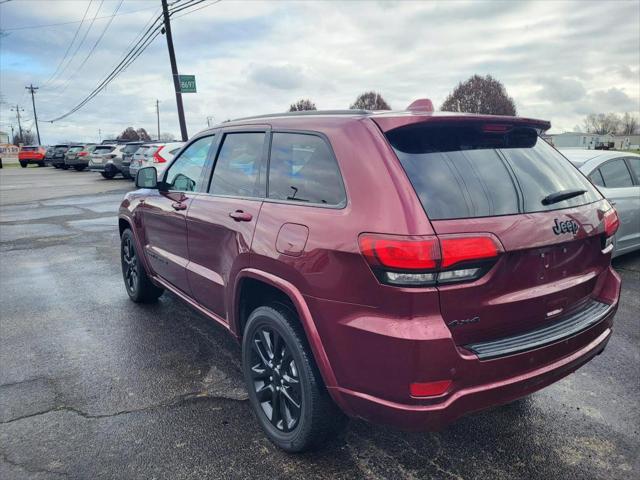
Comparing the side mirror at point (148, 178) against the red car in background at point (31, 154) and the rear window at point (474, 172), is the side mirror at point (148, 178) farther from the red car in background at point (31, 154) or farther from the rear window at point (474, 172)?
the red car in background at point (31, 154)

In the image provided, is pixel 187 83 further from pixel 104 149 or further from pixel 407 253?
pixel 407 253

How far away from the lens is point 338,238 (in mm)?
2203

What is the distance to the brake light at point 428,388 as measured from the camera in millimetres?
2023

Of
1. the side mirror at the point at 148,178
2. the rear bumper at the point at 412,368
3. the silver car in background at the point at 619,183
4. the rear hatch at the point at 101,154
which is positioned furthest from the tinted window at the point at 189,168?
the rear hatch at the point at 101,154

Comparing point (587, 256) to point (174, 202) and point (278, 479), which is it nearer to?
point (278, 479)

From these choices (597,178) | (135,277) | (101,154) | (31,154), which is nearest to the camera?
(135,277)

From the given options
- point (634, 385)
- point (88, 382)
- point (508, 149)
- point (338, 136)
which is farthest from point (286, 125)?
point (634, 385)

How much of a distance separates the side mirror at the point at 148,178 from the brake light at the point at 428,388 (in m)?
3.10

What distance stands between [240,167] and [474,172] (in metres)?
1.56

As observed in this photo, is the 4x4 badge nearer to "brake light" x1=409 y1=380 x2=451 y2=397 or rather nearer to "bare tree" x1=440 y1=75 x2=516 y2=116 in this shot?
"brake light" x1=409 y1=380 x2=451 y2=397

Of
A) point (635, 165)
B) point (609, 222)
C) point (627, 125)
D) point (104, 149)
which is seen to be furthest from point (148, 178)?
point (627, 125)

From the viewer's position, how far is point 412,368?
6.54 feet

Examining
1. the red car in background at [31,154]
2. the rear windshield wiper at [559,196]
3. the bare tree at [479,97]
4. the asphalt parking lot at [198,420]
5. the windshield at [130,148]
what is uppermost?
the bare tree at [479,97]

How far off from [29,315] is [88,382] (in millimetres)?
1974
